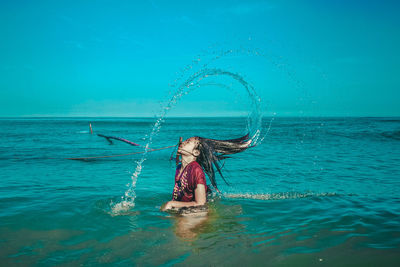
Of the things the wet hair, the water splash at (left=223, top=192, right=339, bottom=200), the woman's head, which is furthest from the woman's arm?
the water splash at (left=223, top=192, right=339, bottom=200)

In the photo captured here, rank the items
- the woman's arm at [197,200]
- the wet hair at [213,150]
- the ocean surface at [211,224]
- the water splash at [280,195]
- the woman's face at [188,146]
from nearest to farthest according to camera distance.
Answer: the ocean surface at [211,224], the woman's arm at [197,200], the woman's face at [188,146], the wet hair at [213,150], the water splash at [280,195]

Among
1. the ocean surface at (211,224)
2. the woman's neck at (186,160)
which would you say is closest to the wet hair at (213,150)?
the woman's neck at (186,160)

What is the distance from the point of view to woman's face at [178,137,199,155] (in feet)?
16.2

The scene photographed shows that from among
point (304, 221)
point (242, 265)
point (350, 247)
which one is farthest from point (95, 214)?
point (350, 247)

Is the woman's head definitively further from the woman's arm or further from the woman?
the woman's arm

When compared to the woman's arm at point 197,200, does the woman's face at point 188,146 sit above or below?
above

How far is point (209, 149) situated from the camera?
17.3ft

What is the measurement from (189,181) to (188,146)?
68 centimetres

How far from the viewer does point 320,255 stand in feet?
12.8

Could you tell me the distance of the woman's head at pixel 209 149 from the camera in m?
5.00

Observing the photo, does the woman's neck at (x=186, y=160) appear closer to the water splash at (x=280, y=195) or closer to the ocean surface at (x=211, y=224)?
the ocean surface at (x=211, y=224)

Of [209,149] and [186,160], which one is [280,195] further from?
[186,160]

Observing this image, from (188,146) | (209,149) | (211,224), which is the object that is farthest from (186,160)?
(211,224)

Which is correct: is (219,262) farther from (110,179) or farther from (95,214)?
(110,179)
